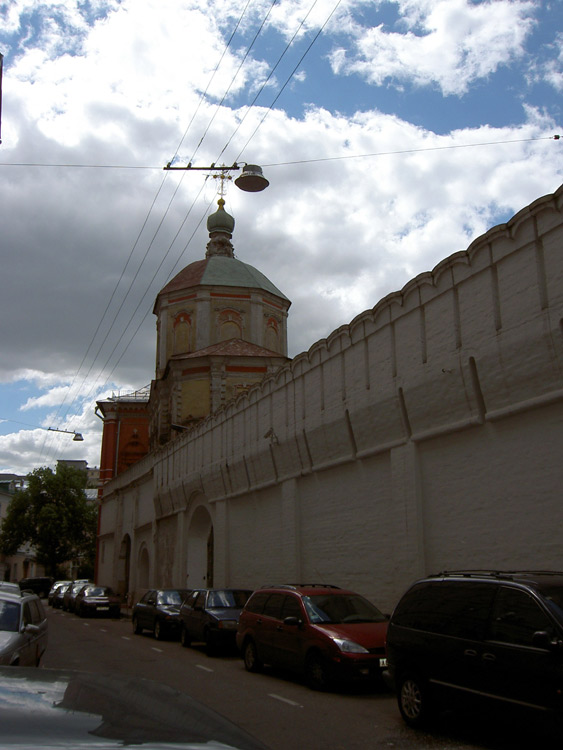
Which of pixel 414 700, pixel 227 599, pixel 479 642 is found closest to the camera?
pixel 479 642

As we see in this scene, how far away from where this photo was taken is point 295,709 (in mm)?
9312

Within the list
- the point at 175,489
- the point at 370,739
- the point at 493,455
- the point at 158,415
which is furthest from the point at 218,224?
the point at 370,739

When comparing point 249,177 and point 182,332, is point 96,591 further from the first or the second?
point 249,177

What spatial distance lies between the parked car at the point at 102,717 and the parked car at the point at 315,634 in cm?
687

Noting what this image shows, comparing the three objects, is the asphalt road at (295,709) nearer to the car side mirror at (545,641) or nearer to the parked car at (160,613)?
the car side mirror at (545,641)

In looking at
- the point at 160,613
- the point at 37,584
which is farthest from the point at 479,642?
the point at 37,584

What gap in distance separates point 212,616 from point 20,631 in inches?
290

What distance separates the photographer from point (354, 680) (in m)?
10.1

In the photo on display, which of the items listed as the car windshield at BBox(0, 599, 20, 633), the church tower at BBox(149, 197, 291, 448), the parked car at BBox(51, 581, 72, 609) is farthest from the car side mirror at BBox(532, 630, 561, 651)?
the parked car at BBox(51, 581, 72, 609)

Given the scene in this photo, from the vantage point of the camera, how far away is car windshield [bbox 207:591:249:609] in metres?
17.0

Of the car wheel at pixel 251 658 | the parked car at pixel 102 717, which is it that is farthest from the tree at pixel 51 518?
the parked car at pixel 102 717

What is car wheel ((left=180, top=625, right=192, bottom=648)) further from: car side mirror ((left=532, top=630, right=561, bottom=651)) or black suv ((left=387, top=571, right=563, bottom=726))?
car side mirror ((left=532, top=630, right=561, bottom=651))

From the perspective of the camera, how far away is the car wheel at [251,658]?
42.4 ft

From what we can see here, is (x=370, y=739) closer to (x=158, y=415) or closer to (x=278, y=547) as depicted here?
(x=278, y=547)
